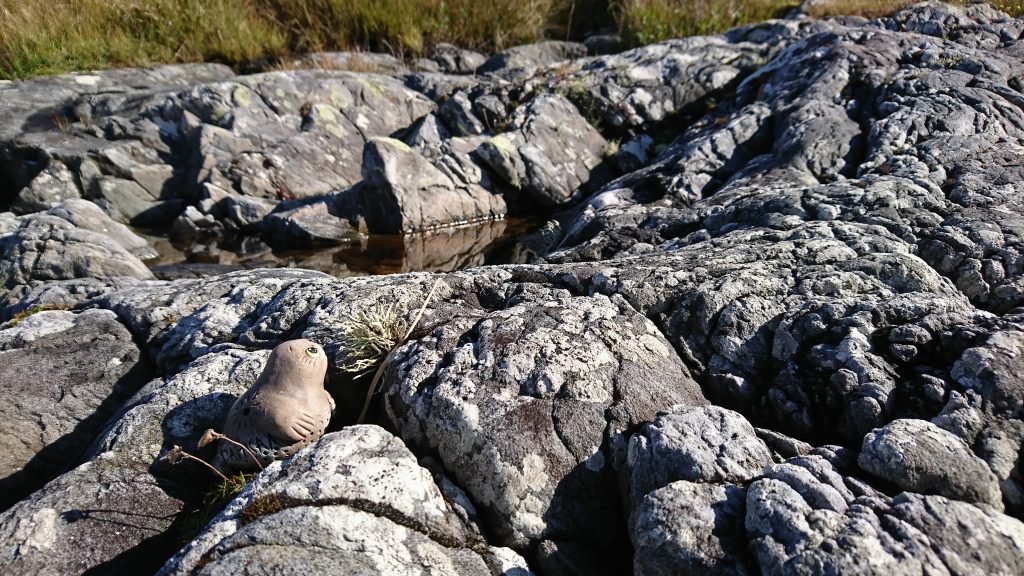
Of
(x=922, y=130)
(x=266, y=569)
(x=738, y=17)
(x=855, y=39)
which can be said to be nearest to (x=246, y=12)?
(x=738, y=17)

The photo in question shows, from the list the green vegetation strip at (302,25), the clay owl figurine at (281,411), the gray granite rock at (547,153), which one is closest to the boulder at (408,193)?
the gray granite rock at (547,153)

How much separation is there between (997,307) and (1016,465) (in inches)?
70.3

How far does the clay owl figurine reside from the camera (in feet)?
10.1

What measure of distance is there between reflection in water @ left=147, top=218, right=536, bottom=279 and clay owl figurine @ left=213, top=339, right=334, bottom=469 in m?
5.22

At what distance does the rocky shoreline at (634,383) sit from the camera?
230cm

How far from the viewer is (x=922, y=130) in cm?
650

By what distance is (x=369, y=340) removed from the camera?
3.63m

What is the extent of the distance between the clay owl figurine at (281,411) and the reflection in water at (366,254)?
17.1ft

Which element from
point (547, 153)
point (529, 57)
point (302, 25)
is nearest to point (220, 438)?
point (547, 153)

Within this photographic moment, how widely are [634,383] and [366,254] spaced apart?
6.98 metres

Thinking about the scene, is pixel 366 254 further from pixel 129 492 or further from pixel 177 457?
pixel 129 492

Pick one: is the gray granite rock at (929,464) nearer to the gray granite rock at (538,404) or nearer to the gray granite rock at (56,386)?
the gray granite rock at (538,404)

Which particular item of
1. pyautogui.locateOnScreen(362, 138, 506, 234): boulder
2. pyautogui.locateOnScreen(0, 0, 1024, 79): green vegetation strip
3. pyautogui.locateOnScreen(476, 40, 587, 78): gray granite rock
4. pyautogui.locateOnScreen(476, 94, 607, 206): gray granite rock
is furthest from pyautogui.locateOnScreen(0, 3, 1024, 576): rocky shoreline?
pyautogui.locateOnScreen(476, 40, 587, 78): gray granite rock

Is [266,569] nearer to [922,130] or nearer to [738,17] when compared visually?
[922,130]
